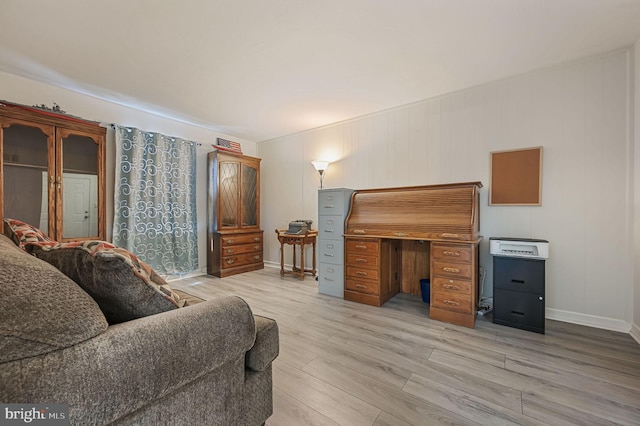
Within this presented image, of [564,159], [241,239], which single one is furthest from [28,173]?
[564,159]

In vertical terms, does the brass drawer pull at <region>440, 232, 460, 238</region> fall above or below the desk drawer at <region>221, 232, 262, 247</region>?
above

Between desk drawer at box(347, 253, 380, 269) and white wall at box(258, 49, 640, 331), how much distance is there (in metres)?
1.15

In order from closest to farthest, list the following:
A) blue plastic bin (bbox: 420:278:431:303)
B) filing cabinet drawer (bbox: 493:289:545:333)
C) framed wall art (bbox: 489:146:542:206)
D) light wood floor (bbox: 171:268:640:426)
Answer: light wood floor (bbox: 171:268:640:426) < filing cabinet drawer (bbox: 493:289:545:333) < framed wall art (bbox: 489:146:542:206) < blue plastic bin (bbox: 420:278:431:303)

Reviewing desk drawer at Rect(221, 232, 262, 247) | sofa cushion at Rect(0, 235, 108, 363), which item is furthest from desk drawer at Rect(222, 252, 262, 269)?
sofa cushion at Rect(0, 235, 108, 363)

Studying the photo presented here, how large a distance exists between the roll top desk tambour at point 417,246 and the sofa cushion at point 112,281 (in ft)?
7.65

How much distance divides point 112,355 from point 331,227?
2712 mm

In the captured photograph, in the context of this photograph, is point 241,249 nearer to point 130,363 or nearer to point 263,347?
point 263,347

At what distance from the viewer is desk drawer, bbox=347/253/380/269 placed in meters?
2.92

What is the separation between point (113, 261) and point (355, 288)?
2.60 meters

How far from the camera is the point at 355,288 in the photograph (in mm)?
3053

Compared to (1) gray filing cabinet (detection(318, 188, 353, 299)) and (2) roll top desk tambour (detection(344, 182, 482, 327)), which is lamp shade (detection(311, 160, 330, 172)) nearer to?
(1) gray filing cabinet (detection(318, 188, 353, 299))

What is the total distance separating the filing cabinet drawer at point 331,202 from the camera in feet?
10.6

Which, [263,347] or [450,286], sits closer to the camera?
[263,347]

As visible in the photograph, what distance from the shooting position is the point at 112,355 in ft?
2.19
